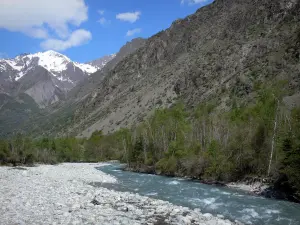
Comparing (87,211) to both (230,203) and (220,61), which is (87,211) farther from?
(220,61)

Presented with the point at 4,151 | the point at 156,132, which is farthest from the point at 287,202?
the point at 4,151

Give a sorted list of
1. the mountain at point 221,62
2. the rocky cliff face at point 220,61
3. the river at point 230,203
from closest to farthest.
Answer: the river at point 230,203 < the mountain at point 221,62 < the rocky cliff face at point 220,61

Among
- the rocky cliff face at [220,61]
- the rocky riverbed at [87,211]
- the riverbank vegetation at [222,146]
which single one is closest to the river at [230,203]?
the rocky riverbed at [87,211]

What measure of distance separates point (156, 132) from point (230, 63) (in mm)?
75151

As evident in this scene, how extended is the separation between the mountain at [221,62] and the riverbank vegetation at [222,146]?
76.5 feet

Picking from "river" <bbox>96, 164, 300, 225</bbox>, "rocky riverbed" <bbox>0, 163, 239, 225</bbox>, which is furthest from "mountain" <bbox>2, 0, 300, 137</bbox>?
"rocky riverbed" <bbox>0, 163, 239, 225</bbox>

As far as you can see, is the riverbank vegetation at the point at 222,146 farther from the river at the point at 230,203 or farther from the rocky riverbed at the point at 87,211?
the rocky riverbed at the point at 87,211

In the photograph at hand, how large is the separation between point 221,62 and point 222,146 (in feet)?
295

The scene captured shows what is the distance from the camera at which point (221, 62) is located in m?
125

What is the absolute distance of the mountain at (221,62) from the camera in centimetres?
9224

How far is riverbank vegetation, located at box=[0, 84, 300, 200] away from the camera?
29045mm

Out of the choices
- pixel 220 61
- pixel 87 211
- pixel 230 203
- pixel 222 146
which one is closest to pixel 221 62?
pixel 220 61

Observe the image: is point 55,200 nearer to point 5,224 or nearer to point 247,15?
point 5,224

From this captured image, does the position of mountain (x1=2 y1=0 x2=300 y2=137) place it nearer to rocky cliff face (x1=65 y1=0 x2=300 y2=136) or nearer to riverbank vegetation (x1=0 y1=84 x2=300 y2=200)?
rocky cliff face (x1=65 y1=0 x2=300 y2=136)
